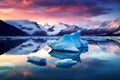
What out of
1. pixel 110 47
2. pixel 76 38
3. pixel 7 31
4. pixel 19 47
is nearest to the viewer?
pixel 76 38

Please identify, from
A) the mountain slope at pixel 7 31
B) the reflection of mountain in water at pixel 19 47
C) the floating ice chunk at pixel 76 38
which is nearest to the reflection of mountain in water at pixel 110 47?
the floating ice chunk at pixel 76 38

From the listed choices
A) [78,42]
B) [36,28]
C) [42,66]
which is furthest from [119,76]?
[36,28]

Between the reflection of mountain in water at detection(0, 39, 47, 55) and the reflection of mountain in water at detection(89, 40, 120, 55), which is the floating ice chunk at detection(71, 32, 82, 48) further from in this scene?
the reflection of mountain in water at detection(0, 39, 47, 55)

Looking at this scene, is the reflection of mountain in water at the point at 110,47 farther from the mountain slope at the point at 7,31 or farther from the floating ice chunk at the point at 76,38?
the mountain slope at the point at 7,31

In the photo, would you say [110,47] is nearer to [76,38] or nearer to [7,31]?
[76,38]

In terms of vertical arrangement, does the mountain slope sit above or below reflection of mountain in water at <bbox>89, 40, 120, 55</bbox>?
above

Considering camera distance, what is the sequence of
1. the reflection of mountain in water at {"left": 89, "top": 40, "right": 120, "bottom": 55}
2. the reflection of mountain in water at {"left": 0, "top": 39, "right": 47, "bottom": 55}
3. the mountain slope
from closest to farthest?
the reflection of mountain in water at {"left": 89, "top": 40, "right": 120, "bottom": 55} < the reflection of mountain in water at {"left": 0, "top": 39, "right": 47, "bottom": 55} < the mountain slope

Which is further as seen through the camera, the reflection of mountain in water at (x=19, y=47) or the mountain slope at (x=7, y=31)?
the mountain slope at (x=7, y=31)

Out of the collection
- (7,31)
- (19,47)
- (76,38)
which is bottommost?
(19,47)

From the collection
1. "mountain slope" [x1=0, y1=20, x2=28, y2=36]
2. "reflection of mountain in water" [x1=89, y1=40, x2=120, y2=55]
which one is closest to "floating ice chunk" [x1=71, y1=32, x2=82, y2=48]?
"reflection of mountain in water" [x1=89, y1=40, x2=120, y2=55]

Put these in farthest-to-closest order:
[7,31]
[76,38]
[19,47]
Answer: [7,31] → [19,47] → [76,38]

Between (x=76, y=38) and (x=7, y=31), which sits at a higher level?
(x=7, y=31)

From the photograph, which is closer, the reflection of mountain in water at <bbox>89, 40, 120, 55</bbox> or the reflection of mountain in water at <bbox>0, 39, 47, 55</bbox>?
the reflection of mountain in water at <bbox>89, 40, 120, 55</bbox>

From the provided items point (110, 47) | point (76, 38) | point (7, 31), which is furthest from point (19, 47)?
point (7, 31)
